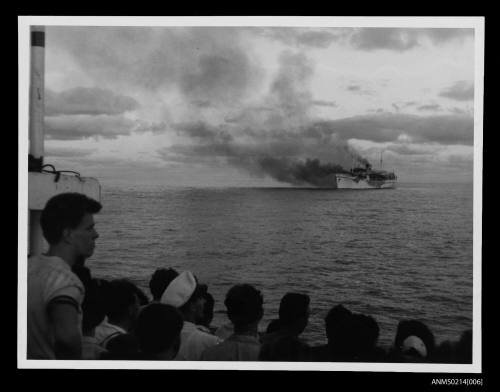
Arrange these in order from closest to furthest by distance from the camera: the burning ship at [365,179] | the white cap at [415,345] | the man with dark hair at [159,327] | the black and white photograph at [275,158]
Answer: the man with dark hair at [159,327]
the white cap at [415,345]
the black and white photograph at [275,158]
the burning ship at [365,179]

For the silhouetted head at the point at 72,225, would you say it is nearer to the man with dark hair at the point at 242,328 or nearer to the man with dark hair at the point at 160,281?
A: the man with dark hair at the point at 160,281

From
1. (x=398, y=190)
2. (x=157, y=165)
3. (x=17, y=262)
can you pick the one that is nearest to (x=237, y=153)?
(x=157, y=165)

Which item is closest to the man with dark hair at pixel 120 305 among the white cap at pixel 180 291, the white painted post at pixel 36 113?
the white cap at pixel 180 291

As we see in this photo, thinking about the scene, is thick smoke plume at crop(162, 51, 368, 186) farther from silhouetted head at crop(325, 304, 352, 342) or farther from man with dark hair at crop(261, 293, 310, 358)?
silhouetted head at crop(325, 304, 352, 342)

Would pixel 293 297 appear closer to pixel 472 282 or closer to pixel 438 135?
pixel 472 282

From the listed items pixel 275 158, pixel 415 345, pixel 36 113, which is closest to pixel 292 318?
pixel 415 345

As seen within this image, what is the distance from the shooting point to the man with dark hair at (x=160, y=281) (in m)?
3.61

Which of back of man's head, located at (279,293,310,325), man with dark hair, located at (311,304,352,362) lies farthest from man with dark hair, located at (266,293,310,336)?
man with dark hair, located at (311,304,352,362)

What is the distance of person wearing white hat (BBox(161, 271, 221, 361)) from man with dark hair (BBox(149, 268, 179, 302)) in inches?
11.8

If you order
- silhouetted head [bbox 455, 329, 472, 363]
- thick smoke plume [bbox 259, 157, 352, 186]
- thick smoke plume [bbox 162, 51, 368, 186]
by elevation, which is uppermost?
thick smoke plume [bbox 162, 51, 368, 186]

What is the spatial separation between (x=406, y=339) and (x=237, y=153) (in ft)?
5.20

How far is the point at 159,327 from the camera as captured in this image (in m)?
2.78

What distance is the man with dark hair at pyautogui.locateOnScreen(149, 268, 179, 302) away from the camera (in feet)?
11.8

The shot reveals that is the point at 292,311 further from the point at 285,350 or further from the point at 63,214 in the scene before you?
the point at 63,214
